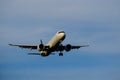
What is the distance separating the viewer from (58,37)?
131500mm

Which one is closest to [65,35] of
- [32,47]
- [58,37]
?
[58,37]

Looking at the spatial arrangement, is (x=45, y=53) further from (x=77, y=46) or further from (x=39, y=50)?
(x=77, y=46)

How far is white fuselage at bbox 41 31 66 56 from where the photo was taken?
131 meters

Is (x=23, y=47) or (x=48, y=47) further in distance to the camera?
(x=23, y=47)

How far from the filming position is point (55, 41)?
5177 inches

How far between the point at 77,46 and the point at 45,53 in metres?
17.5

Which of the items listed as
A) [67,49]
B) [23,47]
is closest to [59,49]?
[67,49]

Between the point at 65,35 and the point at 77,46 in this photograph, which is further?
the point at 77,46

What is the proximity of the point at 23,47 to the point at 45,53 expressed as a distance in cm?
1112

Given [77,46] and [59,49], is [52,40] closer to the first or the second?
[59,49]

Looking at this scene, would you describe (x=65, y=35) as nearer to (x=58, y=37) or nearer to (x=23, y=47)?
(x=58, y=37)

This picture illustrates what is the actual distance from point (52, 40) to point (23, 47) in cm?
1220

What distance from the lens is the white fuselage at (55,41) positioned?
130875mm

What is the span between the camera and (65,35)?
13138 cm
